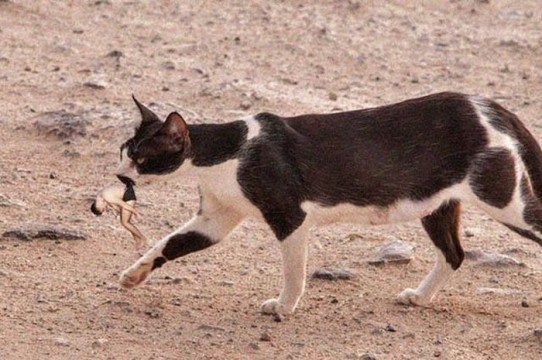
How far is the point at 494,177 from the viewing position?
293 inches

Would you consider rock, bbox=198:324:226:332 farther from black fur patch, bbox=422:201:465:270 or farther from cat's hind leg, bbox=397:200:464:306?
black fur patch, bbox=422:201:465:270

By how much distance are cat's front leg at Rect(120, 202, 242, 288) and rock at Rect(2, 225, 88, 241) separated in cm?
81

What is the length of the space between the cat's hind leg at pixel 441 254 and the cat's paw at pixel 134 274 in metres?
1.32

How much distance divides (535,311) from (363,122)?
1322 millimetres

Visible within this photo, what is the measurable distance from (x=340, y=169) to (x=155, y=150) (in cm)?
93

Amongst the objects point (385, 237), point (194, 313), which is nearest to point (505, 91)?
point (385, 237)

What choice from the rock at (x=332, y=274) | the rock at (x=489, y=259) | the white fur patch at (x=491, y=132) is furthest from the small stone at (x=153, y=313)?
the rock at (x=489, y=259)

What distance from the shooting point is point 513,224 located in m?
7.59

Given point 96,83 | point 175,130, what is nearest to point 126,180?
point 175,130

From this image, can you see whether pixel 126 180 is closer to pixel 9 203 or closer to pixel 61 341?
pixel 61 341

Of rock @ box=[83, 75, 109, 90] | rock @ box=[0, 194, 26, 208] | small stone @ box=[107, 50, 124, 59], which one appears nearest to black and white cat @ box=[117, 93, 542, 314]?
rock @ box=[0, 194, 26, 208]

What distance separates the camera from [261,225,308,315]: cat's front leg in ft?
24.2

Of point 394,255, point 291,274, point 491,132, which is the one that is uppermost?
point 491,132

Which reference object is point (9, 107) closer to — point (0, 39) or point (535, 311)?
point (0, 39)
